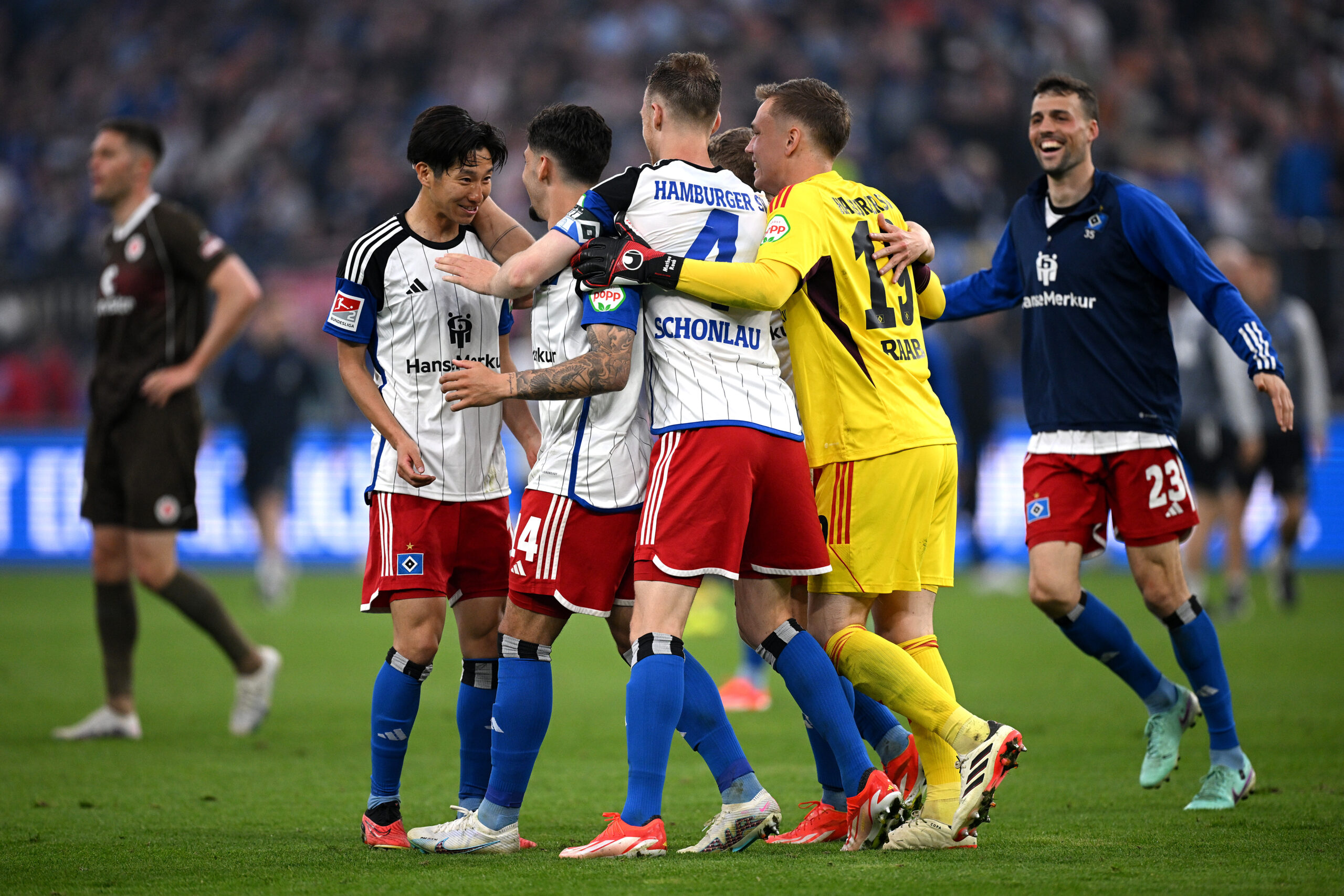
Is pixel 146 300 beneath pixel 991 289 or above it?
above

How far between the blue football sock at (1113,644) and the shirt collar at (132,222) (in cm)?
490

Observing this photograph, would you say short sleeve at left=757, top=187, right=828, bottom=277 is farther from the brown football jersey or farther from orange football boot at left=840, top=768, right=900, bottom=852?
the brown football jersey

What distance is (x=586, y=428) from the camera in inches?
174

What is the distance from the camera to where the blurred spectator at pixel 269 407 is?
14.2 m

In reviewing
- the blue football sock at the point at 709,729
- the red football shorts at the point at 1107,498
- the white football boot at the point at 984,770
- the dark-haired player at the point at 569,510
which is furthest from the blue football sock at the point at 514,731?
the red football shorts at the point at 1107,498

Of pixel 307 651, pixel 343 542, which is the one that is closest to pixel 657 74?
pixel 307 651

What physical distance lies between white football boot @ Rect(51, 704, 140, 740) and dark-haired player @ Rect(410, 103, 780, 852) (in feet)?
10.5

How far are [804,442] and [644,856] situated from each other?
1348 mm

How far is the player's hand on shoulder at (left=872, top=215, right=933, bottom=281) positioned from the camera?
459 cm

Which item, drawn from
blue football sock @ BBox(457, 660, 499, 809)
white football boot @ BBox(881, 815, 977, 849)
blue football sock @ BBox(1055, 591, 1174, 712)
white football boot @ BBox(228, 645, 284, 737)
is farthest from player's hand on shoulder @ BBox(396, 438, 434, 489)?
white football boot @ BBox(228, 645, 284, 737)

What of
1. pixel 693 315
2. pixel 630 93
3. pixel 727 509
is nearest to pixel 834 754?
pixel 727 509

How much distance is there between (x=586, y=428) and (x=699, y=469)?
435 mm

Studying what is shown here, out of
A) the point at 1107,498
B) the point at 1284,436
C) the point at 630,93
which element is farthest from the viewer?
the point at 630,93

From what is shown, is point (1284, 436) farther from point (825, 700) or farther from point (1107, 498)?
point (825, 700)
